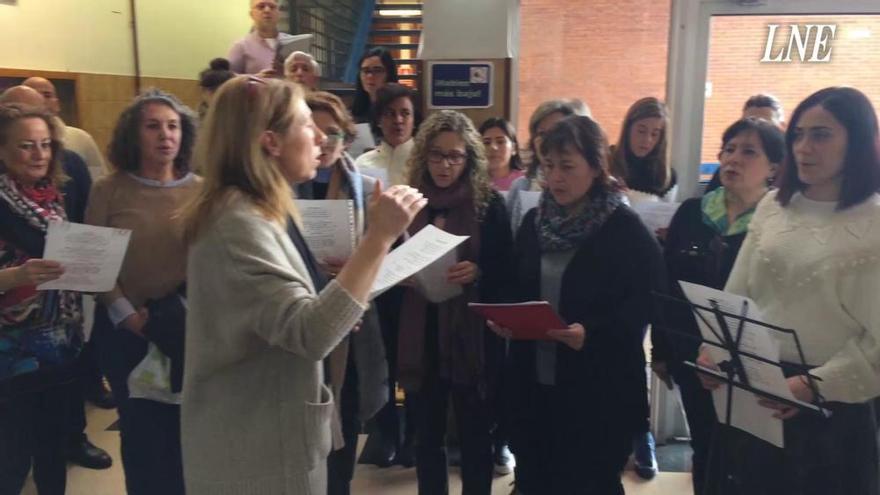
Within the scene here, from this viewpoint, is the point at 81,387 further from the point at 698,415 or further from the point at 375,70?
the point at 698,415

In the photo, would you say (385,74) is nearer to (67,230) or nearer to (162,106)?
(162,106)

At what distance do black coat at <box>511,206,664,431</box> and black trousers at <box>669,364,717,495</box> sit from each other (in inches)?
10.1

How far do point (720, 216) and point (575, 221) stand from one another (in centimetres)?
59

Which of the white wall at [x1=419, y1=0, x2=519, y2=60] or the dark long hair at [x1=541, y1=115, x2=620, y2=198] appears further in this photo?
the white wall at [x1=419, y1=0, x2=519, y2=60]

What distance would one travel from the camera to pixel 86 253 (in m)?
2.02

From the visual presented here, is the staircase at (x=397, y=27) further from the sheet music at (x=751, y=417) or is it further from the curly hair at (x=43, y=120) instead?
the sheet music at (x=751, y=417)

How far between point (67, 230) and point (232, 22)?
5297 millimetres

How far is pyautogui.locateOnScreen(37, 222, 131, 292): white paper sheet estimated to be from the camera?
2012mm

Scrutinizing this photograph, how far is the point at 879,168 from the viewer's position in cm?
162

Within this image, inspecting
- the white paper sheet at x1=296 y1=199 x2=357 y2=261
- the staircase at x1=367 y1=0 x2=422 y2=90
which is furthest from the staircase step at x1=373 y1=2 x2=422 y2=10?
the white paper sheet at x1=296 y1=199 x2=357 y2=261

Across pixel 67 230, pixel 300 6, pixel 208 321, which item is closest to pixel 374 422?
pixel 67 230

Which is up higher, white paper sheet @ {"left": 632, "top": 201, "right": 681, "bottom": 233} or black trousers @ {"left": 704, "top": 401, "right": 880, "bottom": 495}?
white paper sheet @ {"left": 632, "top": 201, "right": 681, "bottom": 233}

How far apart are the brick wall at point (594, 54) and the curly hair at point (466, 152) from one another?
1.54 meters

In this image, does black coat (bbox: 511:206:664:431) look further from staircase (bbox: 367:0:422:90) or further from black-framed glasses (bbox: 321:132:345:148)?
staircase (bbox: 367:0:422:90)
